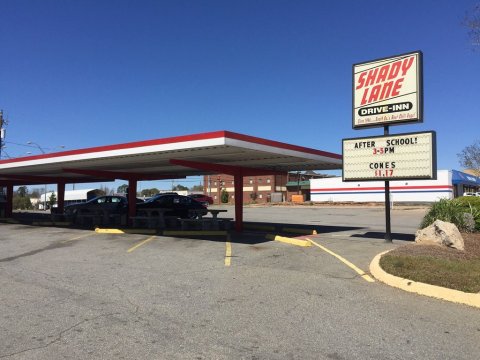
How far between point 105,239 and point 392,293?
10.9 meters

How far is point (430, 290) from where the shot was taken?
295 inches

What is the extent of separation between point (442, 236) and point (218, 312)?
305 inches

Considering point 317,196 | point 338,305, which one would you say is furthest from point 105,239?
point 317,196

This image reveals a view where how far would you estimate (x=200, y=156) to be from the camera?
1554 cm

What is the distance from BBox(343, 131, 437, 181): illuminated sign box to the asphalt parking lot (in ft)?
11.0

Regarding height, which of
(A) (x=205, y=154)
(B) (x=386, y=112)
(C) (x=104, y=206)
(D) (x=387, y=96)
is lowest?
(C) (x=104, y=206)

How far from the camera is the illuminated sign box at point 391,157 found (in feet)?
42.5

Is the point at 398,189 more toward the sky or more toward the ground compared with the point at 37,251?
more toward the sky

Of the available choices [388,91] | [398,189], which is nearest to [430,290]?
[388,91]

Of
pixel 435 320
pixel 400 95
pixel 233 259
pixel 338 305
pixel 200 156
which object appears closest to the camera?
pixel 435 320

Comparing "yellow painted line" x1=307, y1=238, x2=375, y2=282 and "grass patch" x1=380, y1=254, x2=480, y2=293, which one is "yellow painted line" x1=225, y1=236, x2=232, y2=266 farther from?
"grass patch" x1=380, y1=254, x2=480, y2=293

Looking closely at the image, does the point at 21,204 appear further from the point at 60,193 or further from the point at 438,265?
the point at 438,265

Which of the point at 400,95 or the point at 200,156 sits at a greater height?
the point at 400,95

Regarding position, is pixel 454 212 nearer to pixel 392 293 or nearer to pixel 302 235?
pixel 302 235
